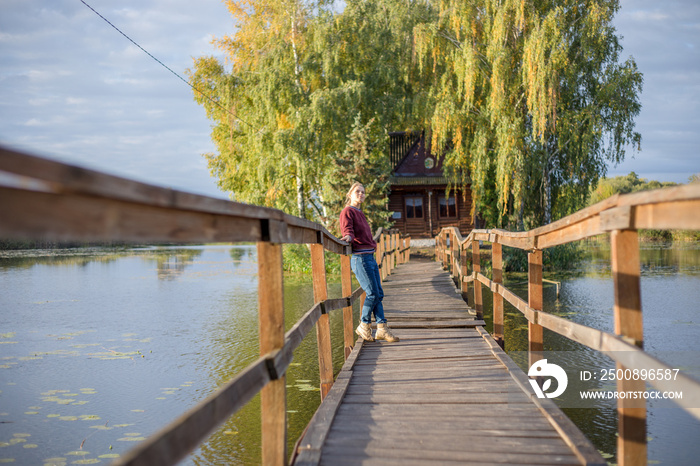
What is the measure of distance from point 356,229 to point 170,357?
15.1 feet

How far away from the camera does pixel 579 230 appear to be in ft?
9.51

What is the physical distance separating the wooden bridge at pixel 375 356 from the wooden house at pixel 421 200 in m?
21.0

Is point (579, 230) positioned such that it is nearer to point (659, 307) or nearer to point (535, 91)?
point (659, 307)

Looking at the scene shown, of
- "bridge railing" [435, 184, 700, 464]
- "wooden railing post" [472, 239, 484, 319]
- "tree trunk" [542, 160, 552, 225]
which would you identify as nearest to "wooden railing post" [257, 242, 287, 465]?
"bridge railing" [435, 184, 700, 464]

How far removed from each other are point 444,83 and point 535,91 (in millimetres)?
3535

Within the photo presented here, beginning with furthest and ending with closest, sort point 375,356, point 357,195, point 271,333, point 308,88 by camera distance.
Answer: point 308,88 → point 357,195 → point 375,356 → point 271,333

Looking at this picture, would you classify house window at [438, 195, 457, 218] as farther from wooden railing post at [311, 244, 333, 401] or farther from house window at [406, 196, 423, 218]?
wooden railing post at [311, 244, 333, 401]

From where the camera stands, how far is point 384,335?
18.9 feet

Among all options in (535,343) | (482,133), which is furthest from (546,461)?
(482,133)

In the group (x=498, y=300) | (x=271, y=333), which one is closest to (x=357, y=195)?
(x=498, y=300)

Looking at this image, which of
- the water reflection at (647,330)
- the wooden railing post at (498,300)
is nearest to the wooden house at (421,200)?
the water reflection at (647,330)

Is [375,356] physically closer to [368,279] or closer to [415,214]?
[368,279]

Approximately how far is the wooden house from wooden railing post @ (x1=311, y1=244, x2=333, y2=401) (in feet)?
72.2

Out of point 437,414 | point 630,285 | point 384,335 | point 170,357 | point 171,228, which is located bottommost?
point 170,357
